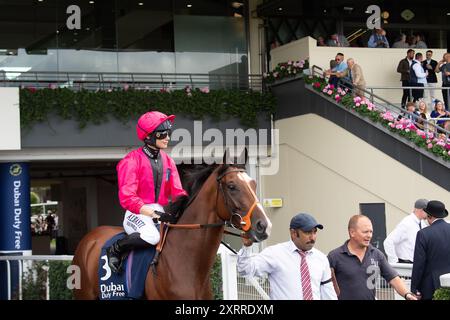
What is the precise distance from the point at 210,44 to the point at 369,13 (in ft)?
15.5

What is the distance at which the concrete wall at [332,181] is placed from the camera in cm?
1705

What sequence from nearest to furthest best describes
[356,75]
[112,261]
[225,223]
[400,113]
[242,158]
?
1. [225,223]
2. [242,158]
3. [112,261]
4. [400,113]
5. [356,75]

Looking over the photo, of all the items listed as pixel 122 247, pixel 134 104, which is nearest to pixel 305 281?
pixel 122 247

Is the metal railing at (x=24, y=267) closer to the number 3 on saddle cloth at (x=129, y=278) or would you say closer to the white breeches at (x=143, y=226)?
the number 3 on saddle cloth at (x=129, y=278)

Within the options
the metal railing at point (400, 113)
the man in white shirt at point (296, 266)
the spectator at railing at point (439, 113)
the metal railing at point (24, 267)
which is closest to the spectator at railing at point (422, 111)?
the metal railing at point (400, 113)

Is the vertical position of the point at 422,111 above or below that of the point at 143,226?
above

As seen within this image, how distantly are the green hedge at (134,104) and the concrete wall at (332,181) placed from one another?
92 cm

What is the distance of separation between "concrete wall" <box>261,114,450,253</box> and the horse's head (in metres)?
10.1

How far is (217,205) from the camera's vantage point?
6867 mm

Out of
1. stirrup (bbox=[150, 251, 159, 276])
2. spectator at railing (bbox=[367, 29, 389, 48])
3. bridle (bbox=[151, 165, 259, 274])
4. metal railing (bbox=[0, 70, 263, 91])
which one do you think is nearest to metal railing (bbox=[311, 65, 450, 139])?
spectator at railing (bbox=[367, 29, 389, 48])

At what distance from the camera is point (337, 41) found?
21.0 m

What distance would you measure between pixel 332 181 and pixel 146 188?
11485 mm

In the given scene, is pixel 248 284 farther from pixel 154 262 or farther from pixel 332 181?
pixel 332 181

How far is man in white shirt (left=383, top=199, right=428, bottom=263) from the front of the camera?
10.6 metres
